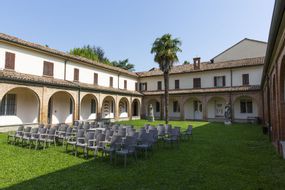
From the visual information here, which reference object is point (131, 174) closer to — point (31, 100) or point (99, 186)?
point (99, 186)

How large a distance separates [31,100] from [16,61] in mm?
3452

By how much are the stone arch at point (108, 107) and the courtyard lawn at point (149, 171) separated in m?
15.6

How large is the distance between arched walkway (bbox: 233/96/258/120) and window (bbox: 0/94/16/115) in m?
22.4

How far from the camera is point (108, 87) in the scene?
2300cm

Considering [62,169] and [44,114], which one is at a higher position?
[44,114]

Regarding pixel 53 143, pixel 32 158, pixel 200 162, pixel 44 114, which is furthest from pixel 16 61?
pixel 200 162

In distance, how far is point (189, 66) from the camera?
27828 millimetres

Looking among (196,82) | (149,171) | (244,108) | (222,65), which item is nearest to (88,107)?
(196,82)

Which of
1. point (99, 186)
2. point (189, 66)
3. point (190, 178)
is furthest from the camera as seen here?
point (189, 66)

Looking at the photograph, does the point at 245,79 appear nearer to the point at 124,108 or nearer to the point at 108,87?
the point at 124,108

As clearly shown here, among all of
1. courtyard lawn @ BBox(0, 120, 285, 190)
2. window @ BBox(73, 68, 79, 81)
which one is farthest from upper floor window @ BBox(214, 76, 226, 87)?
courtyard lawn @ BBox(0, 120, 285, 190)

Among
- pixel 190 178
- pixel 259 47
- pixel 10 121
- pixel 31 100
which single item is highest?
pixel 259 47

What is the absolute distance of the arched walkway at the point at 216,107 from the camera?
24.4 meters

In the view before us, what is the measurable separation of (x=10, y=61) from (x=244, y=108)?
2386 centimetres
